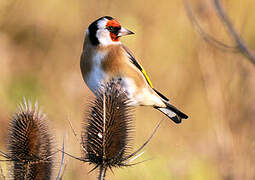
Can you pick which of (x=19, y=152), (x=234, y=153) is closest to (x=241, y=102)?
(x=234, y=153)

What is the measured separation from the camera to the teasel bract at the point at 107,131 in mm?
3149

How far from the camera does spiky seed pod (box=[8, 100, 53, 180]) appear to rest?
329cm

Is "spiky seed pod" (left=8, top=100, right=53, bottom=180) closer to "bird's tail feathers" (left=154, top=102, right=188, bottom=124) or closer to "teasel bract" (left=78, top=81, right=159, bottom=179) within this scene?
"teasel bract" (left=78, top=81, right=159, bottom=179)

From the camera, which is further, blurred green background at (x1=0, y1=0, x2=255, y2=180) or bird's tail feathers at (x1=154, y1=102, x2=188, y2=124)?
blurred green background at (x1=0, y1=0, x2=255, y2=180)

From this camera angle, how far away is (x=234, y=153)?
5.38 metres

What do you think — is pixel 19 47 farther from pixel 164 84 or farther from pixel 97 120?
pixel 97 120

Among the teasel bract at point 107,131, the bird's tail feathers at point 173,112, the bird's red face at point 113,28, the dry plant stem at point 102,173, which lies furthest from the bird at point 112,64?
the dry plant stem at point 102,173

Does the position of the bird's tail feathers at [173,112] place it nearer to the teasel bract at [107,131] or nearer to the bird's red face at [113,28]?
the bird's red face at [113,28]

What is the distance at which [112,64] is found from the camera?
422 cm

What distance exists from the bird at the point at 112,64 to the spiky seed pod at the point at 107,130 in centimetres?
72

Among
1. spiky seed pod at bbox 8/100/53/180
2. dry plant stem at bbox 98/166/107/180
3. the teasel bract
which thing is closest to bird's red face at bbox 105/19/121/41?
the teasel bract

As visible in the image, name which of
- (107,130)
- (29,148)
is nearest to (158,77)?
(107,130)

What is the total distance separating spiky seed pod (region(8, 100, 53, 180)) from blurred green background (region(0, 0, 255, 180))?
218 centimetres

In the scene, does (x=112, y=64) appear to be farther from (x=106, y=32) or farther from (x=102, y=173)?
(x=102, y=173)
